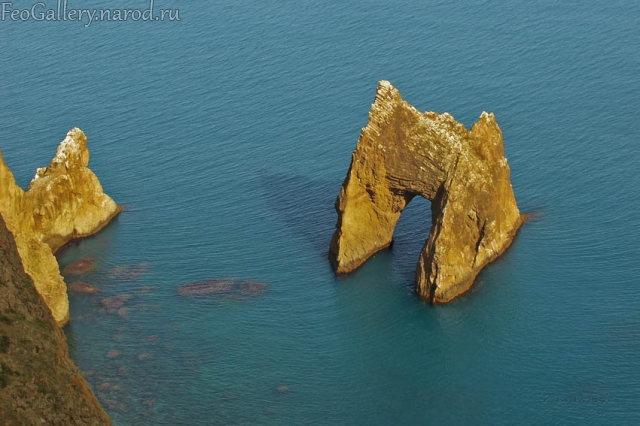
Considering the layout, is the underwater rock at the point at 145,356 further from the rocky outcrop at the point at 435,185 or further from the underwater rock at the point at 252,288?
the rocky outcrop at the point at 435,185

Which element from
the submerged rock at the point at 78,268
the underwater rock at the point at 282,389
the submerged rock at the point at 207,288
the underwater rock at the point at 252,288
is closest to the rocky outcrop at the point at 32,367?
the underwater rock at the point at 282,389

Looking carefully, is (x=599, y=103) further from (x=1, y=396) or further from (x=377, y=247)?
(x=1, y=396)

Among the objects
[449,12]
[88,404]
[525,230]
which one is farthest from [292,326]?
[449,12]

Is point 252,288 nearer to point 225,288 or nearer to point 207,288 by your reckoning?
point 225,288

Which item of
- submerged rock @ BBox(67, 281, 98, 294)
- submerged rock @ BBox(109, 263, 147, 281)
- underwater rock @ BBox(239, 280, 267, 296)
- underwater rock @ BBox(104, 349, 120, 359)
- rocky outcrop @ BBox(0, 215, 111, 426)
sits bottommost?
underwater rock @ BBox(104, 349, 120, 359)

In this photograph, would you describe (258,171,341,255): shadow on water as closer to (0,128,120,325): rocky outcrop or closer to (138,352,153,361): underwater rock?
(0,128,120,325): rocky outcrop

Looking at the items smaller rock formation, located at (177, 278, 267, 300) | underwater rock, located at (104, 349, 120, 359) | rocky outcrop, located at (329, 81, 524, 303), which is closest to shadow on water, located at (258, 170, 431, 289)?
rocky outcrop, located at (329, 81, 524, 303)
